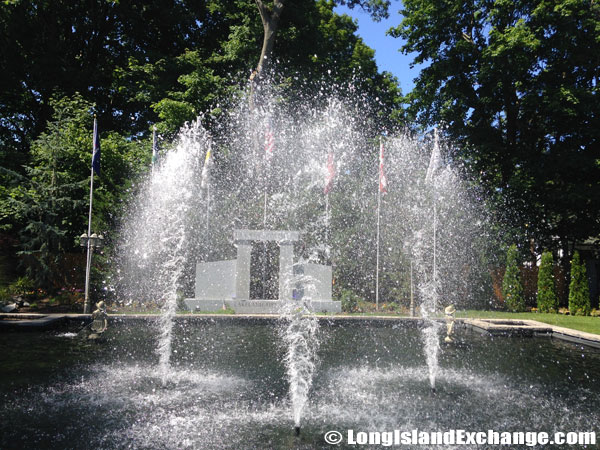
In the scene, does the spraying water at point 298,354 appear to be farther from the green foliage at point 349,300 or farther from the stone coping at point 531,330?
the stone coping at point 531,330

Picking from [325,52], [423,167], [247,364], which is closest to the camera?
[247,364]

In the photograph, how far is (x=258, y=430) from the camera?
528 cm

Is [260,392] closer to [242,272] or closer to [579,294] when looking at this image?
[242,272]

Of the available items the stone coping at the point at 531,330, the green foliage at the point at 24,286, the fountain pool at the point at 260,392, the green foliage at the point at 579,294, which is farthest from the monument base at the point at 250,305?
the green foliage at the point at 579,294

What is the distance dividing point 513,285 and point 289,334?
12090mm

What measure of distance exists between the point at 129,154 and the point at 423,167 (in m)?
15.3

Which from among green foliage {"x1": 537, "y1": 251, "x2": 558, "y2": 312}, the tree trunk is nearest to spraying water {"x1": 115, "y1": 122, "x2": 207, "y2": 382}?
the tree trunk

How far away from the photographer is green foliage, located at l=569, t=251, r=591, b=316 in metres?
19.2

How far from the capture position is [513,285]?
785 inches

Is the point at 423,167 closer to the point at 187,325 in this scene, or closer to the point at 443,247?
the point at 443,247

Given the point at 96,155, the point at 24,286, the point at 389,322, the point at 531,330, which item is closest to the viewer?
the point at 531,330

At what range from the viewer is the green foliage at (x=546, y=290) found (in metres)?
19.8

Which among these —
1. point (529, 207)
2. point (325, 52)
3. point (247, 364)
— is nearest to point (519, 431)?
point (247, 364)

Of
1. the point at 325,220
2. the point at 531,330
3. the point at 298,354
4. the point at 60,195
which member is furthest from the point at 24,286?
the point at 531,330
